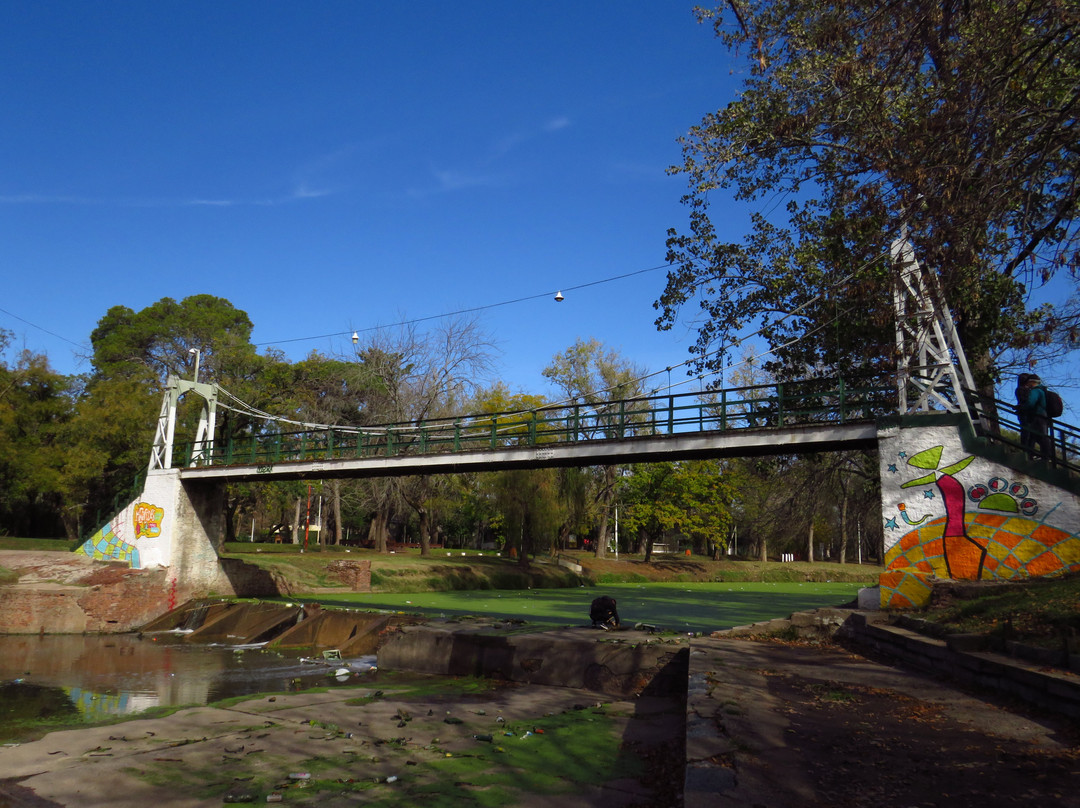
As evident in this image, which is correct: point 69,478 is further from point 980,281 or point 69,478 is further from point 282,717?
point 980,281

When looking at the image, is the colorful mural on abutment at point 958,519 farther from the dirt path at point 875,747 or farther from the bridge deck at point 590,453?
the dirt path at point 875,747

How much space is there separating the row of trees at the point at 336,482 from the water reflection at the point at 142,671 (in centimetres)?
942

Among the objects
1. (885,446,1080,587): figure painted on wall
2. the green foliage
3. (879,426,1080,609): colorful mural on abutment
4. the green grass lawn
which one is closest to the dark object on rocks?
the green grass lawn

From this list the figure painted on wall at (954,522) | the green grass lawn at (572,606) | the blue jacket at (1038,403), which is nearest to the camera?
the figure painted on wall at (954,522)

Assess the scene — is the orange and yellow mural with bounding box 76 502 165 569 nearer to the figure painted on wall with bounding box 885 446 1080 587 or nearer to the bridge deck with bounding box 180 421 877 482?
the bridge deck with bounding box 180 421 877 482

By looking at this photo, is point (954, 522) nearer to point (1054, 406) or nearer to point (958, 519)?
point (958, 519)

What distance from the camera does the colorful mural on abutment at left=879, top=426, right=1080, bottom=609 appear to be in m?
13.1

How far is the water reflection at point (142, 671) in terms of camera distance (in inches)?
541

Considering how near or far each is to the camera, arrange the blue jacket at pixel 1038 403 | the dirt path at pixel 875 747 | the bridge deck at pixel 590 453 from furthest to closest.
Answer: the bridge deck at pixel 590 453 < the blue jacket at pixel 1038 403 < the dirt path at pixel 875 747

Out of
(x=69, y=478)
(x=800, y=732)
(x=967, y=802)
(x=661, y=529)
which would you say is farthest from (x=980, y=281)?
(x=661, y=529)

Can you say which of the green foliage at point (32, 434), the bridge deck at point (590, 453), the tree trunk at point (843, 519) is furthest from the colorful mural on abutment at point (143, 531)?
the tree trunk at point (843, 519)

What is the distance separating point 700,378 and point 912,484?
727 cm

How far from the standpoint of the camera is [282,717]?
35.2 ft

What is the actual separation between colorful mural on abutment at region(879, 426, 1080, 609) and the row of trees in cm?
829
